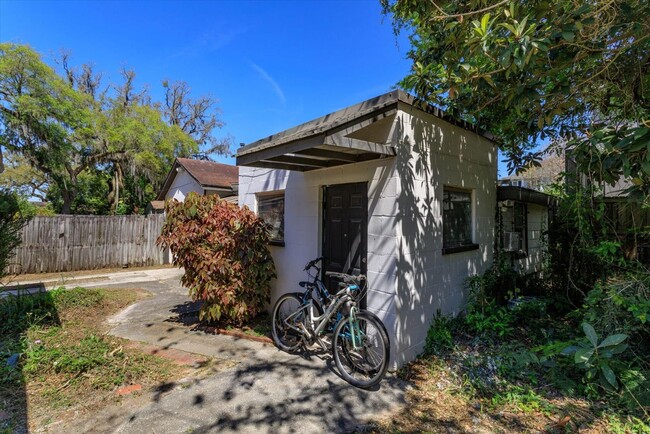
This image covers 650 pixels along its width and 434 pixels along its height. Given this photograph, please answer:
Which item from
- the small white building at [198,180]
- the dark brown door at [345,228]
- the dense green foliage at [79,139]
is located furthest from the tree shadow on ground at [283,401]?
the dense green foliage at [79,139]

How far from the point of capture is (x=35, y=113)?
13.6 metres

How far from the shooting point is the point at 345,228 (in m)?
4.43

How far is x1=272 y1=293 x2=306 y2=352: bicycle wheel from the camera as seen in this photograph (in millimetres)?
4121

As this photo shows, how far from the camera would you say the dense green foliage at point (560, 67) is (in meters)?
2.87

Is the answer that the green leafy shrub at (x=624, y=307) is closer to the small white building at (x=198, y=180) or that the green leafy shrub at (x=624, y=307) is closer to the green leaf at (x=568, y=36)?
the green leaf at (x=568, y=36)

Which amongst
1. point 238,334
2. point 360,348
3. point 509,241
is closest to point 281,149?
point 360,348

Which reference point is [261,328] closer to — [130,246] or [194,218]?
[194,218]

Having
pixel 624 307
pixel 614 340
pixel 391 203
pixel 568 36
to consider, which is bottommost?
pixel 614 340

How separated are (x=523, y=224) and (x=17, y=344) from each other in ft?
29.5

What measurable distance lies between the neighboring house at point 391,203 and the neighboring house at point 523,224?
1.21 ft

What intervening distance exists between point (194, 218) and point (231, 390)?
2713 millimetres

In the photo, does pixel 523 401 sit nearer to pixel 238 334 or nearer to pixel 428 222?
pixel 428 222

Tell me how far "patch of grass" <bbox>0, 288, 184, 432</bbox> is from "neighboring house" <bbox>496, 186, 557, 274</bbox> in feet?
19.3

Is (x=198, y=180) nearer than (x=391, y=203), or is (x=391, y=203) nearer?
(x=391, y=203)
